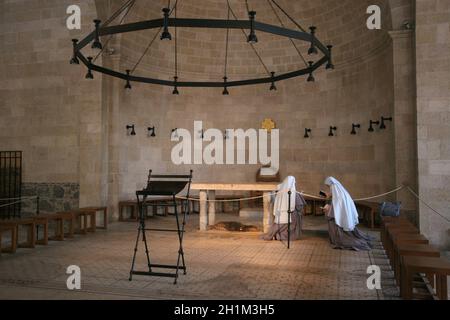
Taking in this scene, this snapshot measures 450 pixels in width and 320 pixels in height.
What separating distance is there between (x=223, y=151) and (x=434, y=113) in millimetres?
6968

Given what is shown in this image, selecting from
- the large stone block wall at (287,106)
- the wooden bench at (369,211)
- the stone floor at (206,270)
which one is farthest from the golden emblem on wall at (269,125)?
the stone floor at (206,270)

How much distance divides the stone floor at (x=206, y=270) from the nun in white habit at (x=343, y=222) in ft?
0.90

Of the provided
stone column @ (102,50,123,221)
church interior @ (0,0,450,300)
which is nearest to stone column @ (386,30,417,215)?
church interior @ (0,0,450,300)

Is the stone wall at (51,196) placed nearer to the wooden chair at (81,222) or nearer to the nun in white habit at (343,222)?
the wooden chair at (81,222)

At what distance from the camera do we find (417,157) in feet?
28.2

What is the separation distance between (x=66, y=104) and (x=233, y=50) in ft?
18.9

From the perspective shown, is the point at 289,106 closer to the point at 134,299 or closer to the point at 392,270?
the point at 392,270

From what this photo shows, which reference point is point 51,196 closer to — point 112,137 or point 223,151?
point 112,137

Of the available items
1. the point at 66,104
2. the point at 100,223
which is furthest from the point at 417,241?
the point at 66,104

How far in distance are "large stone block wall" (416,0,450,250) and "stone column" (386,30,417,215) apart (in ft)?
1.48

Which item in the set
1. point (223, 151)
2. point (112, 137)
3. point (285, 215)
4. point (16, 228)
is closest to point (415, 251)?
point (285, 215)

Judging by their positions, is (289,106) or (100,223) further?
(289,106)

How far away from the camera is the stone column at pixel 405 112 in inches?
356

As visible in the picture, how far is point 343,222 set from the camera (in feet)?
26.5
